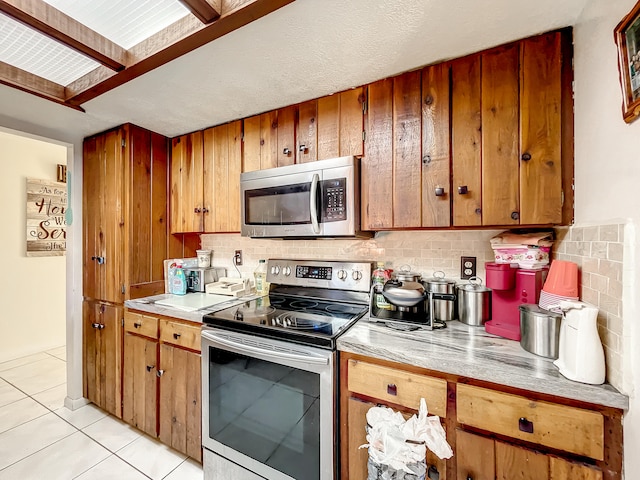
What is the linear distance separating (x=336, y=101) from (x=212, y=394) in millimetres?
1793

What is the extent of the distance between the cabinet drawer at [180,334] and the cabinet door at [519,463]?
1480 mm

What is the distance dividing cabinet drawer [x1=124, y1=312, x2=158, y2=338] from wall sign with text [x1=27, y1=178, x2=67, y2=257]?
207 centimetres

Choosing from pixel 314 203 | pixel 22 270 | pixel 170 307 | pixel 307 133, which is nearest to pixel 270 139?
pixel 307 133

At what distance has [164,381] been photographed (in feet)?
5.68

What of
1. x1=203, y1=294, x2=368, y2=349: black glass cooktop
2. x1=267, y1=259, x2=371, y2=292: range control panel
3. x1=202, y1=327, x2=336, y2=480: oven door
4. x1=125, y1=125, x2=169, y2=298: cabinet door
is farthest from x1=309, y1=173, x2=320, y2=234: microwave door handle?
x1=125, y1=125, x2=169, y2=298: cabinet door

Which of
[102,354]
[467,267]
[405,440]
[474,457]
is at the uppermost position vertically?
[467,267]

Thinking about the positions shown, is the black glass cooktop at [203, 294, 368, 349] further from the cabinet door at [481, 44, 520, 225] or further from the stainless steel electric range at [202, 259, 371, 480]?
the cabinet door at [481, 44, 520, 225]

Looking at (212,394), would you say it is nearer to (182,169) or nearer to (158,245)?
(158,245)

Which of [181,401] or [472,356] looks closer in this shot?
[472,356]

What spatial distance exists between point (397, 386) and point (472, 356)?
0.30 metres

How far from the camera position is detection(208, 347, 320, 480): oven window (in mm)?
1202

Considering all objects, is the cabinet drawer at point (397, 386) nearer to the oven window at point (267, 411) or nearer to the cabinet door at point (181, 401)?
the oven window at point (267, 411)

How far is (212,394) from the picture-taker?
4.90 feet

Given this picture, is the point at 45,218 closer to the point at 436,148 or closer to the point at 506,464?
the point at 436,148
